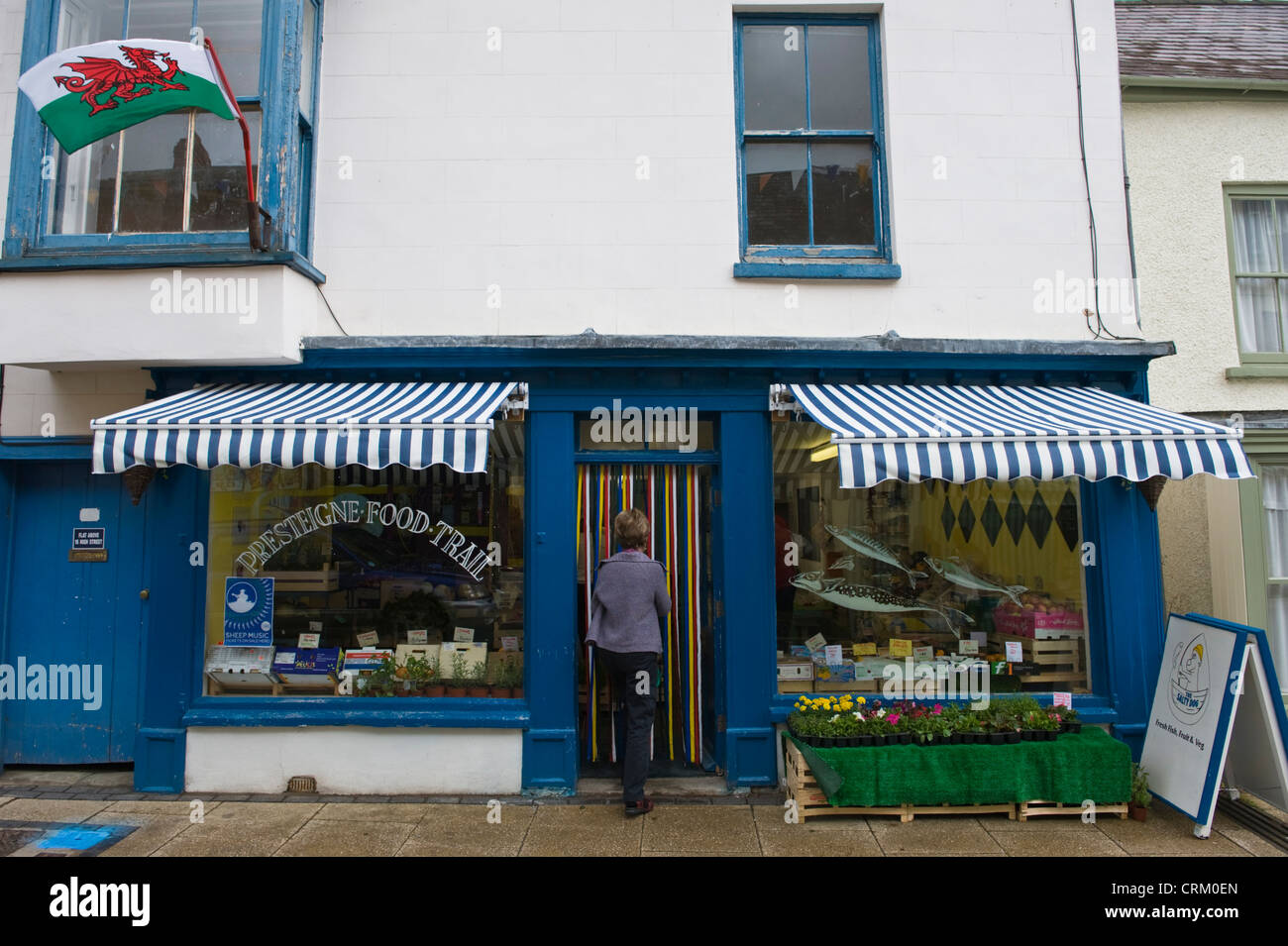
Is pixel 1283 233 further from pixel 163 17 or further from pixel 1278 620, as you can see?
pixel 163 17

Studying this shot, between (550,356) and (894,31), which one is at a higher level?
(894,31)

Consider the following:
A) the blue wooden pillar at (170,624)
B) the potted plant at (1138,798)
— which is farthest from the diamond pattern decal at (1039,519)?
the blue wooden pillar at (170,624)

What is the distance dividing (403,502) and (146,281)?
233 cm

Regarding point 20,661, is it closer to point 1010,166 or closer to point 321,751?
point 321,751

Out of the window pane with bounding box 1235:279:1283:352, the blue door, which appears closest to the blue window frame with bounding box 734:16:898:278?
the window pane with bounding box 1235:279:1283:352

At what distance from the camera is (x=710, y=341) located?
568 cm

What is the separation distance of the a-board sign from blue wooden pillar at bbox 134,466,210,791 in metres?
6.81

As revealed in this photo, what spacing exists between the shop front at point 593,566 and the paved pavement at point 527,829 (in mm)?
262

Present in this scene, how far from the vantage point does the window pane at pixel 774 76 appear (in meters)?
→ 6.24

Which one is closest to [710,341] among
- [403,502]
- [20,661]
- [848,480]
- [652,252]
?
[652,252]

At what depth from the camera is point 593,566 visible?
19.4 feet

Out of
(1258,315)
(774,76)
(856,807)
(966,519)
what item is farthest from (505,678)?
(1258,315)

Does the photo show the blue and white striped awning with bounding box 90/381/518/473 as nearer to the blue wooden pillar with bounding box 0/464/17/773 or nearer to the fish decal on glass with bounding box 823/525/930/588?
the blue wooden pillar with bounding box 0/464/17/773

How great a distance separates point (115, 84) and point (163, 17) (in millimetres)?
1144
